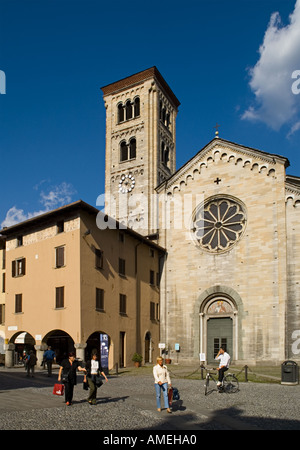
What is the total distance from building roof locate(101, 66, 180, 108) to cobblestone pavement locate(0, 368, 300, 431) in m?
34.3

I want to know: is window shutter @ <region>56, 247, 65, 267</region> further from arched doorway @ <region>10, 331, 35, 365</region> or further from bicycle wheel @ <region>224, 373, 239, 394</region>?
bicycle wheel @ <region>224, 373, 239, 394</region>

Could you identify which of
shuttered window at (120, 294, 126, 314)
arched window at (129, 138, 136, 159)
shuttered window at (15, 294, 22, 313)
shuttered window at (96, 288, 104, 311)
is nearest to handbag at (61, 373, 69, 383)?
shuttered window at (96, 288, 104, 311)

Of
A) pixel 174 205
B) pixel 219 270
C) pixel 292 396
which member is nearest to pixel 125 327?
pixel 219 270

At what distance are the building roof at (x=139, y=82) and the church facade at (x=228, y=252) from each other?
39.7 feet

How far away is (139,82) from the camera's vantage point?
46938mm

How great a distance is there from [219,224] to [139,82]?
64.2ft

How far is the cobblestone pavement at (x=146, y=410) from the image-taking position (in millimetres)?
11430

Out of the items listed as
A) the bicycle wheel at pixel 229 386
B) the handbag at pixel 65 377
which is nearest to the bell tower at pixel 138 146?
the bicycle wheel at pixel 229 386

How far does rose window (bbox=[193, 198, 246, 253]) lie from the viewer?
3475 cm

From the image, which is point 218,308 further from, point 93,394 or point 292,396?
point 93,394

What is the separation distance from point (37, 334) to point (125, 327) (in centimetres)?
610

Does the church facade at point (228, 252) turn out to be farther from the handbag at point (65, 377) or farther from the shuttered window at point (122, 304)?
the handbag at point (65, 377)

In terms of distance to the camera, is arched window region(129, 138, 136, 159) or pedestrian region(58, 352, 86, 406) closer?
pedestrian region(58, 352, 86, 406)
